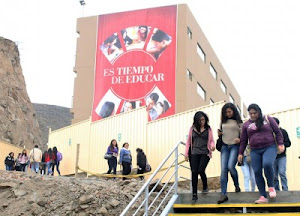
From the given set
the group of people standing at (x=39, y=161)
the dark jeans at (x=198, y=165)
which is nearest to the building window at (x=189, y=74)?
the group of people standing at (x=39, y=161)

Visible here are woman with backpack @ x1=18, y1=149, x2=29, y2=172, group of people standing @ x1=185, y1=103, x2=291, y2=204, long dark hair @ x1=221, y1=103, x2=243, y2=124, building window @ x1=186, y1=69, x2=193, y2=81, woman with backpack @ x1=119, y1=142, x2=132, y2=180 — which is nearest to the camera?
group of people standing @ x1=185, y1=103, x2=291, y2=204

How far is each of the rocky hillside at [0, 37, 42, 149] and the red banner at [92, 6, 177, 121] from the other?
598 inches

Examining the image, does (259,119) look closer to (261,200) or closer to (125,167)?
(261,200)

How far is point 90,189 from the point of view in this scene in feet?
35.4

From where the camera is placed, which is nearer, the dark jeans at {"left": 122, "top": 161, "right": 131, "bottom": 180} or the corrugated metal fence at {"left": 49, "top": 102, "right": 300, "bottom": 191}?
the corrugated metal fence at {"left": 49, "top": 102, "right": 300, "bottom": 191}

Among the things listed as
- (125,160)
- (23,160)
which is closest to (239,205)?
(125,160)

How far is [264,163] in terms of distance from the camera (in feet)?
23.4

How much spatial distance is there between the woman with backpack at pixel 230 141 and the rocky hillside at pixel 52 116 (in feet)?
232

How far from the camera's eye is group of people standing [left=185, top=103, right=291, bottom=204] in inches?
284

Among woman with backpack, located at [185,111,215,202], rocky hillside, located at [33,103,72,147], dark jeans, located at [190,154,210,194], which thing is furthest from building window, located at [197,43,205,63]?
rocky hillside, located at [33,103,72,147]

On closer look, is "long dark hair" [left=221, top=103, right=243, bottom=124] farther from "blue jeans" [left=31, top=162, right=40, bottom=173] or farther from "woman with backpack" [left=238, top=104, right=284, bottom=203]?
"blue jeans" [left=31, top=162, right=40, bottom=173]

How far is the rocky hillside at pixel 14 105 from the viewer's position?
141 feet

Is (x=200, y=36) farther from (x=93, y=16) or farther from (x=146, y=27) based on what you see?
(x=93, y=16)

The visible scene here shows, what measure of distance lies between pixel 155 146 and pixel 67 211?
27.5 feet
